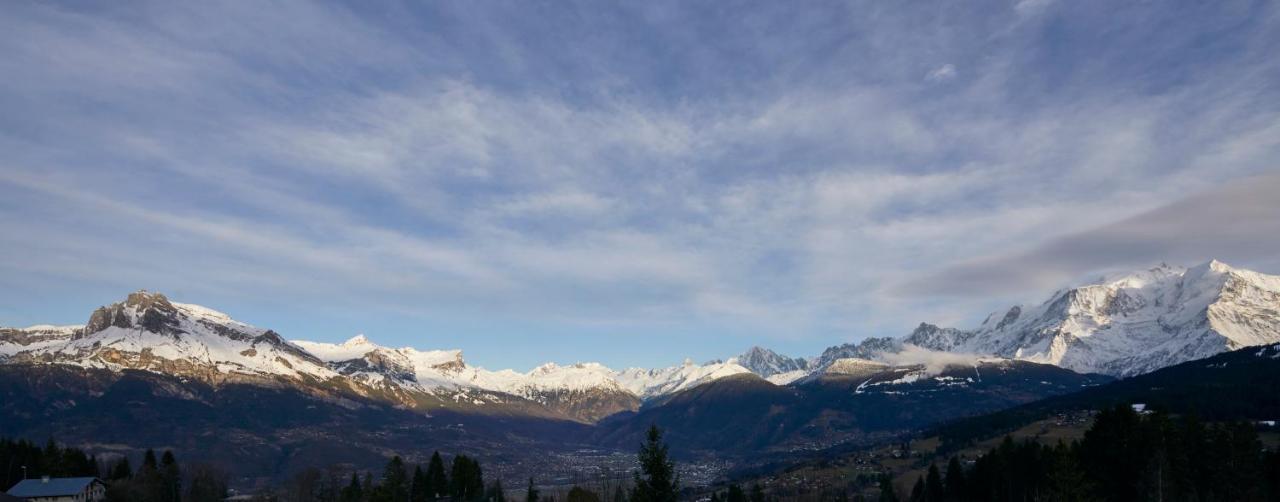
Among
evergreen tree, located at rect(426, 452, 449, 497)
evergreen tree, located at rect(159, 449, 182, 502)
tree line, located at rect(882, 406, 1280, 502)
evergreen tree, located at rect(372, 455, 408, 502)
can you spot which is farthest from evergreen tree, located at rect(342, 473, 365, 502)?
tree line, located at rect(882, 406, 1280, 502)

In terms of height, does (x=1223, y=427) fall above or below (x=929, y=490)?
above

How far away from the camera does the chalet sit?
120 meters

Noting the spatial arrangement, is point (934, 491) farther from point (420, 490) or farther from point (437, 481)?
point (420, 490)

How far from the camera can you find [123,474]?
146750 mm

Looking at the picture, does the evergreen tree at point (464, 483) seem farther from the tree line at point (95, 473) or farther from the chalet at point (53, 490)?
the chalet at point (53, 490)

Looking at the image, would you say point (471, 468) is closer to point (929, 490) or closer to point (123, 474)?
point (123, 474)

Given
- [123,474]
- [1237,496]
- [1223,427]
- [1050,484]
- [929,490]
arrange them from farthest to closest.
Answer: [929,490]
[123,474]
[1050,484]
[1223,427]
[1237,496]

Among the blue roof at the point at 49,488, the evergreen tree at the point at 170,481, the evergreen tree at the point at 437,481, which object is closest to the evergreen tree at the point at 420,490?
the evergreen tree at the point at 437,481

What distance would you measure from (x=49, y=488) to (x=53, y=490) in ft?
2.57

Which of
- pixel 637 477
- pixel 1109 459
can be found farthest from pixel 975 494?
pixel 637 477

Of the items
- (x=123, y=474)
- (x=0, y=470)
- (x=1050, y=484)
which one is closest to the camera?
(x=1050, y=484)

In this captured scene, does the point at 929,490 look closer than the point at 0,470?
No

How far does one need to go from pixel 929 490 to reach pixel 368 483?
106761 mm

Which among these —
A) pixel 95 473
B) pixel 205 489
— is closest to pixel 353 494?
pixel 205 489
